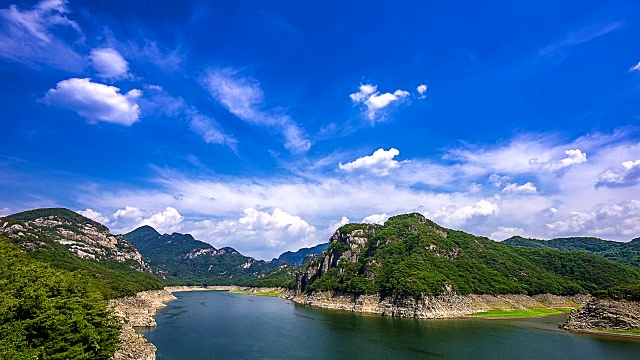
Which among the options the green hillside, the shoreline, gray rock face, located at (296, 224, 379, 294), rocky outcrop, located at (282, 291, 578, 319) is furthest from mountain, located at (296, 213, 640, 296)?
the green hillside

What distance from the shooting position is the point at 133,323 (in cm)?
7181

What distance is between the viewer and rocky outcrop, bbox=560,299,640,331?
67250 millimetres

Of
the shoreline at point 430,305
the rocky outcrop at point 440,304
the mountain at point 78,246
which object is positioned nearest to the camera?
the shoreline at point 430,305

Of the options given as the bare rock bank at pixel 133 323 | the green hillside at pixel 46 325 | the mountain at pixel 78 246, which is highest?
the mountain at pixel 78 246

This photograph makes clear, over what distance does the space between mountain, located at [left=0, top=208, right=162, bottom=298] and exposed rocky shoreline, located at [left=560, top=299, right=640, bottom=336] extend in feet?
316

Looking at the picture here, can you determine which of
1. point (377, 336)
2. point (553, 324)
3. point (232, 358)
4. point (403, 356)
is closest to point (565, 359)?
point (403, 356)

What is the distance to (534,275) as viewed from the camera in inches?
5012

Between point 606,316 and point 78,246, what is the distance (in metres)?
173

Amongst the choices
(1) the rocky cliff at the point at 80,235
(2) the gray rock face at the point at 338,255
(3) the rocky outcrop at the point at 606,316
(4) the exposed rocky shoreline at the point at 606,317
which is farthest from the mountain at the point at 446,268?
(1) the rocky cliff at the point at 80,235

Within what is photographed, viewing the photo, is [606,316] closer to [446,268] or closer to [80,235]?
[446,268]

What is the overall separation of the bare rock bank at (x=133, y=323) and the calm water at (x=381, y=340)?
295 centimetres

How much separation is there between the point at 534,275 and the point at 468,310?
45.4 meters

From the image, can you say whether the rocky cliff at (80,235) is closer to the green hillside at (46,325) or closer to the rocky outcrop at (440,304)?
the rocky outcrop at (440,304)

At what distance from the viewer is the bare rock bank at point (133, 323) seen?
139ft
